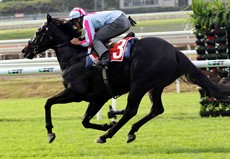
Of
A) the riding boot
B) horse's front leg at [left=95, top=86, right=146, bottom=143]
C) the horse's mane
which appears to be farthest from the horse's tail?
the horse's mane

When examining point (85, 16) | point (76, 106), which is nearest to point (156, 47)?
point (85, 16)

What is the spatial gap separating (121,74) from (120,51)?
0.27 m

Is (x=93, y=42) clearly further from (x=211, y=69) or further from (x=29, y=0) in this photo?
(x=29, y=0)

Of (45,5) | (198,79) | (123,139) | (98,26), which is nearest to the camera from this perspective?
(198,79)

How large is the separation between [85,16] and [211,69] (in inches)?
139

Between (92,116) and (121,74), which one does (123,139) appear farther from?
(121,74)

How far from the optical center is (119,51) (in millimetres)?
7539

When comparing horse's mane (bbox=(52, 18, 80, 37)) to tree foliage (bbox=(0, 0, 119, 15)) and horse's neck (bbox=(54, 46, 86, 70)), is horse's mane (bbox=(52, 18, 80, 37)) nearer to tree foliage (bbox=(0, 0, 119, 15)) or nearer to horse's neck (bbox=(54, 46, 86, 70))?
horse's neck (bbox=(54, 46, 86, 70))

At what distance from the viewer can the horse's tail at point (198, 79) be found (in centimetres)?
752

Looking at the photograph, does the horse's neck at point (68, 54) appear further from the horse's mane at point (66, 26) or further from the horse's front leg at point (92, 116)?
the horse's front leg at point (92, 116)

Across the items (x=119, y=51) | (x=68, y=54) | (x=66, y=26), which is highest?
(x=66, y=26)

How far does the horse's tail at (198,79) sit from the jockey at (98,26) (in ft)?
2.72

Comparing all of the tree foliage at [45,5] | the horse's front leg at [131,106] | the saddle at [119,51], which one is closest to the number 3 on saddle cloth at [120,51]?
the saddle at [119,51]

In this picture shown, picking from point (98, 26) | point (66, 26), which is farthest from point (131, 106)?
point (66, 26)
